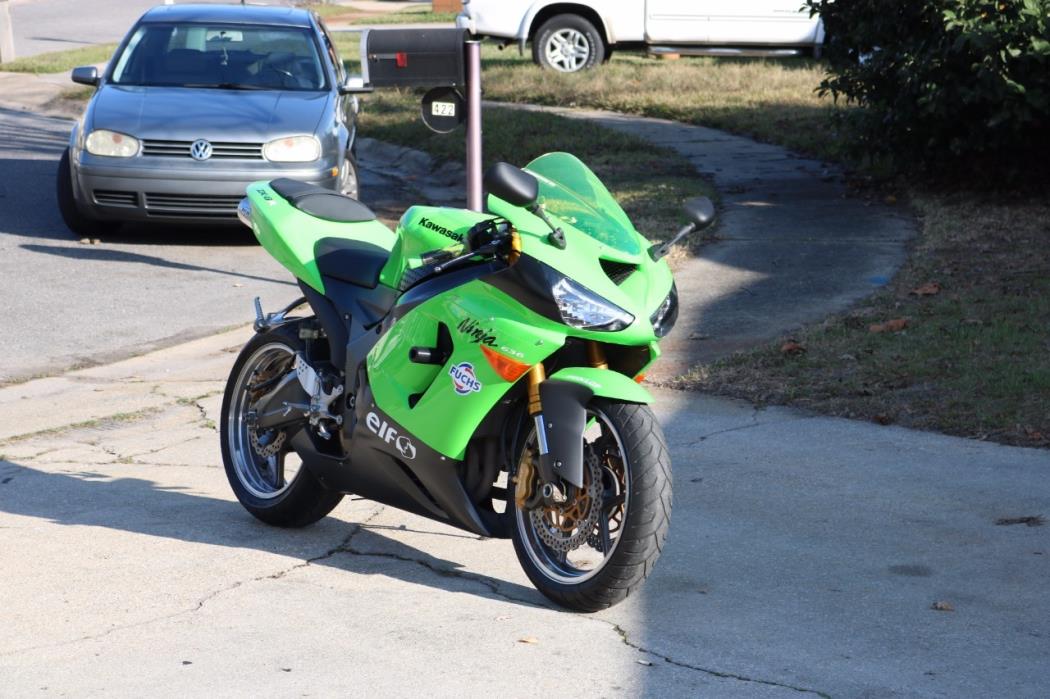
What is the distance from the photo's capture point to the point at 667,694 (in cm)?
405

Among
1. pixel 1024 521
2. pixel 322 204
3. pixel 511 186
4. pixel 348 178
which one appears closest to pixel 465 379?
pixel 511 186

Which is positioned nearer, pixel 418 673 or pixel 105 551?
pixel 418 673

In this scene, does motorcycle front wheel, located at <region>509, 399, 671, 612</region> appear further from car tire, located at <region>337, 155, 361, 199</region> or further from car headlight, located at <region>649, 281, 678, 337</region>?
car tire, located at <region>337, 155, 361, 199</region>

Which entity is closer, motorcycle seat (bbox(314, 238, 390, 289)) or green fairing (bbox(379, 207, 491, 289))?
green fairing (bbox(379, 207, 491, 289))

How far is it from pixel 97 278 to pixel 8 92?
1138 cm

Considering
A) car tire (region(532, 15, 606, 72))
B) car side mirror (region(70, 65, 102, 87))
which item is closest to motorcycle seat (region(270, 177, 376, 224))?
car side mirror (region(70, 65, 102, 87))

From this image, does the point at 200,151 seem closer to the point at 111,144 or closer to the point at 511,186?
the point at 111,144

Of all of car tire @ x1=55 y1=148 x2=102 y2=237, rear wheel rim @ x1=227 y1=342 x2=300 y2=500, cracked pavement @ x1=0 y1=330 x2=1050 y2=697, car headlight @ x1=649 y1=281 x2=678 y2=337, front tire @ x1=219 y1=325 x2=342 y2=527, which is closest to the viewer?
cracked pavement @ x1=0 y1=330 x2=1050 y2=697

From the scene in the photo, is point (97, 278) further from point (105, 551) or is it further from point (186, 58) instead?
point (105, 551)

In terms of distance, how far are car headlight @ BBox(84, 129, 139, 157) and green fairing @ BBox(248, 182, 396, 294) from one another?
5.77 metres

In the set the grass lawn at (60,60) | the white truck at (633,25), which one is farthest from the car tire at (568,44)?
the grass lawn at (60,60)

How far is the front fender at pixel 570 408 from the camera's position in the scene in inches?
174

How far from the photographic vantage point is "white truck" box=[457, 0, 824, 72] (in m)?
20.7

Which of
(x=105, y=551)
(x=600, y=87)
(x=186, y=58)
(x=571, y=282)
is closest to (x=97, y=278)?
(x=186, y=58)
